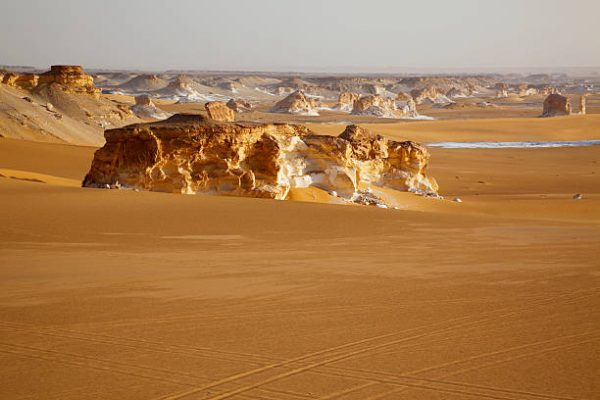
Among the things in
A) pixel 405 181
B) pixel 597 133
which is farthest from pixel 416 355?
pixel 597 133

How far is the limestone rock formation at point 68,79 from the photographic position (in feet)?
125

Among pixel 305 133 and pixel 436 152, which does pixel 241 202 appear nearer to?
pixel 305 133

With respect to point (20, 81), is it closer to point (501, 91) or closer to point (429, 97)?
point (429, 97)

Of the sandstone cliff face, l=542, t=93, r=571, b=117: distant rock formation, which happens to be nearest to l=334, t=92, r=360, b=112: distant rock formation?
l=542, t=93, r=571, b=117: distant rock formation

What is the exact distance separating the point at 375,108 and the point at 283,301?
236 feet

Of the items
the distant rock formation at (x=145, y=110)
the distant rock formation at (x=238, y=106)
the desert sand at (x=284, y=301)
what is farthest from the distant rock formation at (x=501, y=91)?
the desert sand at (x=284, y=301)

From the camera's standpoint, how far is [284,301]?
21.5ft

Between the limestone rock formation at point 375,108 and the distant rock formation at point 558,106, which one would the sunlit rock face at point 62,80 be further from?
the distant rock formation at point 558,106

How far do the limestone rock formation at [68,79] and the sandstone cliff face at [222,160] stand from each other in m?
24.5

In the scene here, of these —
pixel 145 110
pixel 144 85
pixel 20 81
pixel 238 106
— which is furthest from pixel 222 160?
pixel 144 85

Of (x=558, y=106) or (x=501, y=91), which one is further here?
(x=501, y=91)

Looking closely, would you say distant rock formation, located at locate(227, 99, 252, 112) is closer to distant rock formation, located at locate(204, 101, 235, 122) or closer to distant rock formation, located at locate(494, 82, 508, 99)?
distant rock formation, located at locate(204, 101, 235, 122)

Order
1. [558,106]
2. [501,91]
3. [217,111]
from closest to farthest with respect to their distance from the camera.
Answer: [217,111] < [558,106] < [501,91]

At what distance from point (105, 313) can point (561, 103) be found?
66.4 metres
